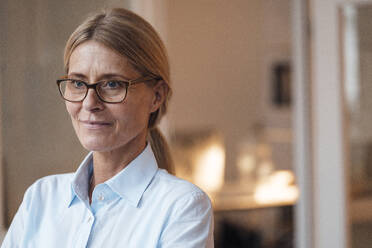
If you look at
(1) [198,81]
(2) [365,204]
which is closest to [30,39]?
(2) [365,204]

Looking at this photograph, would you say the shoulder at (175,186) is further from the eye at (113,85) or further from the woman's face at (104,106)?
the eye at (113,85)

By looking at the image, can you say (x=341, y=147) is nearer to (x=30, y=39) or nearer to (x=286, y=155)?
(x=30, y=39)

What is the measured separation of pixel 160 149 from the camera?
3.62 ft

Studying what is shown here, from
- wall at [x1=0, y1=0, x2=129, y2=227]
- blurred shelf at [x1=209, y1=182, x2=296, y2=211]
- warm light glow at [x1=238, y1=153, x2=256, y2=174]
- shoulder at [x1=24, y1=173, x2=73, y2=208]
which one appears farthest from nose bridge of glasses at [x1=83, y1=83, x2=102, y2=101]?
warm light glow at [x1=238, y1=153, x2=256, y2=174]

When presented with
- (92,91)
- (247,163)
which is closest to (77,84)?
(92,91)

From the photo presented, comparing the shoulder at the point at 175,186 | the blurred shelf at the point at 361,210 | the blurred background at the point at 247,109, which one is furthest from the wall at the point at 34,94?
the blurred shelf at the point at 361,210

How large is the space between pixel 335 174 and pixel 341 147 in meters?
0.14

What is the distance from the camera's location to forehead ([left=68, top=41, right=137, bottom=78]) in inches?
33.3

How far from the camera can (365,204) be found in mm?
2264

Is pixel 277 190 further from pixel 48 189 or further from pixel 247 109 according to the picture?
pixel 48 189

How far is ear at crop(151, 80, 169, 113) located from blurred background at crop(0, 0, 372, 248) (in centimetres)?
38

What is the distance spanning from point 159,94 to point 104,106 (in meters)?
0.14

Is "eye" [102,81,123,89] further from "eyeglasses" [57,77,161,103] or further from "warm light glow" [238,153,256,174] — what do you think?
"warm light glow" [238,153,256,174]

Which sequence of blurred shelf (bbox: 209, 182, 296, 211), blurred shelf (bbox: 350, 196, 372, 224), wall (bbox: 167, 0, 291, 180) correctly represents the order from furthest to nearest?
wall (bbox: 167, 0, 291, 180) < blurred shelf (bbox: 209, 182, 296, 211) < blurred shelf (bbox: 350, 196, 372, 224)
